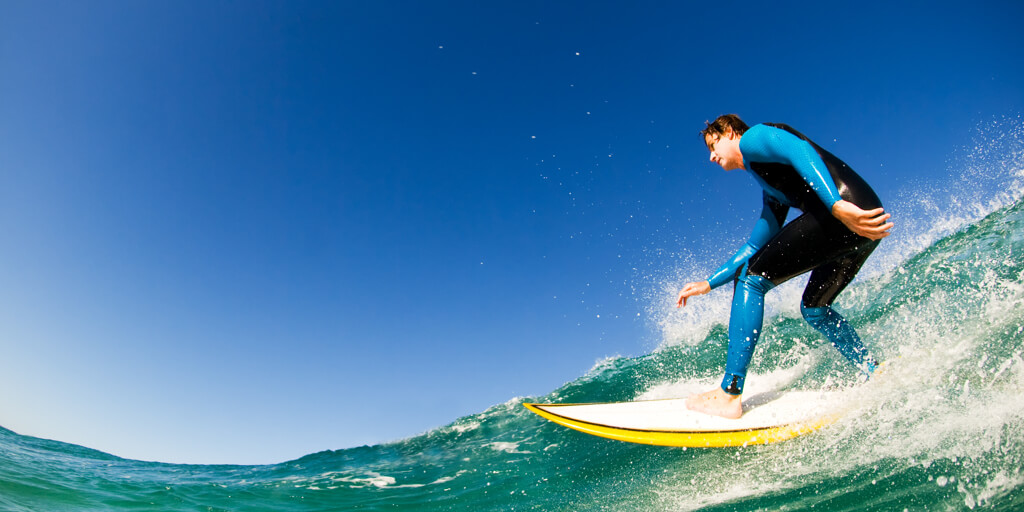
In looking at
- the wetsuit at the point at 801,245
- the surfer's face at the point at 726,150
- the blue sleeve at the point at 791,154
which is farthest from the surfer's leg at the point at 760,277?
the surfer's face at the point at 726,150

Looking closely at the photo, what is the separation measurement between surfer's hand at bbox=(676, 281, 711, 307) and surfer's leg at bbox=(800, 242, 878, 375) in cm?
72

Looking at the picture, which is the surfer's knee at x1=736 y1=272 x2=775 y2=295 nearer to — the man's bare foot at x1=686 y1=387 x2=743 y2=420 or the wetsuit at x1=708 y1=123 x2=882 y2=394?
the wetsuit at x1=708 y1=123 x2=882 y2=394

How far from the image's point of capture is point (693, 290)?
372 centimetres

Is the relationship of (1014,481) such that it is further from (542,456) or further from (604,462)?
(542,456)

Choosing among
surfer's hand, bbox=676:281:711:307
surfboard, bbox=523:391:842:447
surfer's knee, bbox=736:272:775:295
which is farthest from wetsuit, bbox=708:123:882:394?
surfboard, bbox=523:391:842:447

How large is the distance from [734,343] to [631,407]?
1.47 metres

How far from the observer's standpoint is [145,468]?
28.8 feet

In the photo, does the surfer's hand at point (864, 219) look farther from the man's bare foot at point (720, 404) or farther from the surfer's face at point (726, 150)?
the man's bare foot at point (720, 404)

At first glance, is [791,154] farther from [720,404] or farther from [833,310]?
[720,404]

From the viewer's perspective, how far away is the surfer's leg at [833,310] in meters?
3.35

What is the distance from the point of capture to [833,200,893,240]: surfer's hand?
106 inches

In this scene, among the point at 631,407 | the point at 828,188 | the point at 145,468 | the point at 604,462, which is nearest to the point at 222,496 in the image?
the point at 145,468

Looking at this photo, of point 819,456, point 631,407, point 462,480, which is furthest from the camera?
point 462,480

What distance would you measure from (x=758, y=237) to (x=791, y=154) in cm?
98
